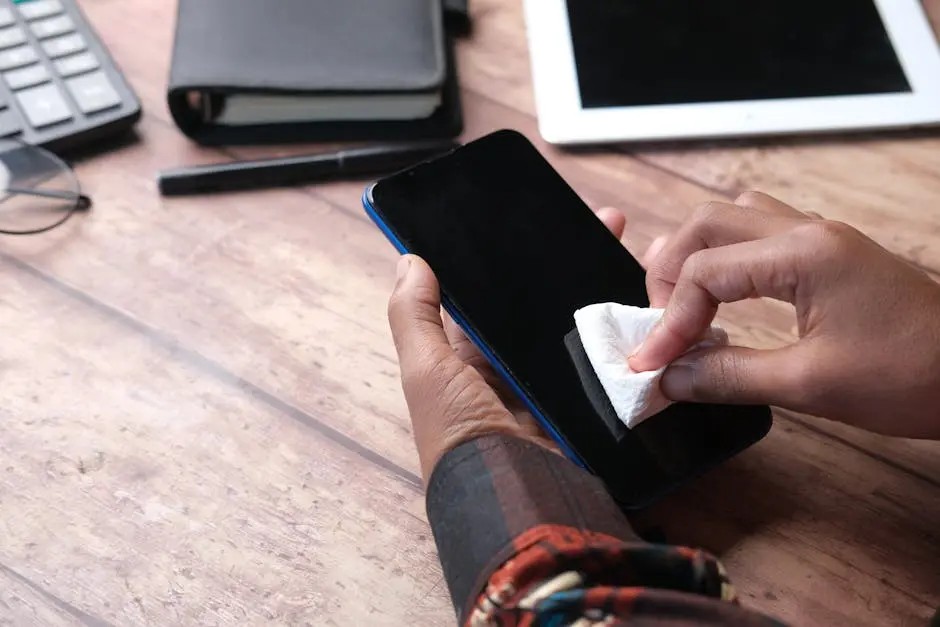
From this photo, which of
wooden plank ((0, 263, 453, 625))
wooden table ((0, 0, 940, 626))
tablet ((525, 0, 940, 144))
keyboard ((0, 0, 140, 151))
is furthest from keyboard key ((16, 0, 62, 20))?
tablet ((525, 0, 940, 144))

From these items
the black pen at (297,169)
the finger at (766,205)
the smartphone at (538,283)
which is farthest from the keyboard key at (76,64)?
the finger at (766,205)

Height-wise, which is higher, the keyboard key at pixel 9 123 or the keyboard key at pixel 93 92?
the keyboard key at pixel 93 92

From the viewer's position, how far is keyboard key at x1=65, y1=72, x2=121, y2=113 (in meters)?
0.64

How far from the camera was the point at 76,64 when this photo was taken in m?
0.66

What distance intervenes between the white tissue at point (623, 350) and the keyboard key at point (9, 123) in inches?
15.9

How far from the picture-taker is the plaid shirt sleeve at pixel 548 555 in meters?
0.37

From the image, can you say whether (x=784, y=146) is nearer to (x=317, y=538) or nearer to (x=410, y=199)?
(x=410, y=199)

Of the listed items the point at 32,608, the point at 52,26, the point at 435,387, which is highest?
the point at 52,26

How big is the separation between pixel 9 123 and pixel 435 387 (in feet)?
1.20

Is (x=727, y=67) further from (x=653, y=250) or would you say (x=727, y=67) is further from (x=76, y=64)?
(x=76, y=64)

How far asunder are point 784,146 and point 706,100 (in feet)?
0.22

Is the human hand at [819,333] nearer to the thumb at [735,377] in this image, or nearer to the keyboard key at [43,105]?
the thumb at [735,377]

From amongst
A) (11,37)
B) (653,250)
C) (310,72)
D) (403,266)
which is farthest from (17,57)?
(653,250)

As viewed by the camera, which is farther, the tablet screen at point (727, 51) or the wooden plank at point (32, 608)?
the tablet screen at point (727, 51)
